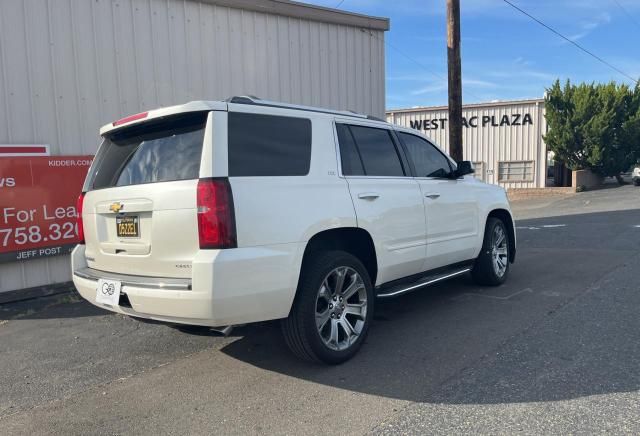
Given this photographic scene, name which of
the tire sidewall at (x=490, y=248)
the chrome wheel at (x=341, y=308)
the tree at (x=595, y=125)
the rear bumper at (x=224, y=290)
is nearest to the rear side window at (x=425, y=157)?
the tire sidewall at (x=490, y=248)

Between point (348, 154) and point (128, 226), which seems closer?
point (128, 226)

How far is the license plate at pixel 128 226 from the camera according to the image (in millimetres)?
3709

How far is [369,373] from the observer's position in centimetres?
393

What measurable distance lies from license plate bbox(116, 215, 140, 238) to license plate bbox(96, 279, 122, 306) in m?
0.36

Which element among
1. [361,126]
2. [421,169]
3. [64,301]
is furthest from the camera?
[64,301]

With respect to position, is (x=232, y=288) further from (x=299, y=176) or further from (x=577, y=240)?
(x=577, y=240)

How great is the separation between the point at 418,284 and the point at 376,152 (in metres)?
1.32

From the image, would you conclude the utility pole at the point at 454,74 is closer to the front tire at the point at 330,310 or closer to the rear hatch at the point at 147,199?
the front tire at the point at 330,310

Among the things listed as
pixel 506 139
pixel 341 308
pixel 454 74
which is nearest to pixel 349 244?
pixel 341 308

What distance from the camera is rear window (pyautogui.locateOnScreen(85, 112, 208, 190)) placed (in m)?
3.58

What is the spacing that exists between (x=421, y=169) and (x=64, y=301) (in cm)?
475

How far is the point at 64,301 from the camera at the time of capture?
660cm

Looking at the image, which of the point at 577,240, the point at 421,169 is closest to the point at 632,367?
the point at 421,169

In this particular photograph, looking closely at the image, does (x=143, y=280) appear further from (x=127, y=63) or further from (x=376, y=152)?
(x=127, y=63)
